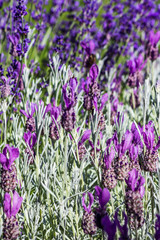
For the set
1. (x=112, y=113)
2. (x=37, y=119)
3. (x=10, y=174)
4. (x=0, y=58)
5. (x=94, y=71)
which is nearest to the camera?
(x=10, y=174)

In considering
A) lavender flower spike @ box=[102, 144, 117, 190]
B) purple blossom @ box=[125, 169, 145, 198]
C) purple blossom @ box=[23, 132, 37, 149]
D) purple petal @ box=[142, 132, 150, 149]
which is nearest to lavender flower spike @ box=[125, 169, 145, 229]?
purple blossom @ box=[125, 169, 145, 198]

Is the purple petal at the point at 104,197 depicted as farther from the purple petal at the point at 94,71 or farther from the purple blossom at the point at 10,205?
the purple petal at the point at 94,71

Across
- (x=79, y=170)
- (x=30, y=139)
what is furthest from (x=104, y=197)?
(x=30, y=139)

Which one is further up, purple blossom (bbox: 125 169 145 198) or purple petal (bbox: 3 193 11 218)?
purple blossom (bbox: 125 169 145 198)

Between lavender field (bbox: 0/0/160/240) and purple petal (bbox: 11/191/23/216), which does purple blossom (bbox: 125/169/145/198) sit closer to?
lavender field (bbox: 0/0/160/240)

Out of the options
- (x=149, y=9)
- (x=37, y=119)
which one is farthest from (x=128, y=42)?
(x=37, y=119)

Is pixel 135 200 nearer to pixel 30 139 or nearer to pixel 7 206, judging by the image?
pixel 7 206

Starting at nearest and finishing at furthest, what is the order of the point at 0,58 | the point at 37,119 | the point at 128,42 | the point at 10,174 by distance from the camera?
the point at 10,174 < the point at 37,119 < the point at 0,58 < the point at 128,42

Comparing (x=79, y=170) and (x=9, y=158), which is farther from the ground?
(x=9, y=158)

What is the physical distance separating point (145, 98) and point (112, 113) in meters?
0.94

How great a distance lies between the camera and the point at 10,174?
1268mm

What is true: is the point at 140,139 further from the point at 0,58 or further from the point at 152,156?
the point at 0,58

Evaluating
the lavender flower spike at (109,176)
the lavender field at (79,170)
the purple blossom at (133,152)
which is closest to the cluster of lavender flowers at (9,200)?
the lavender field at (79,170)

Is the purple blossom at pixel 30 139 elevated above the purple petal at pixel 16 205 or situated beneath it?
elevated above
